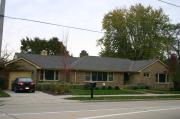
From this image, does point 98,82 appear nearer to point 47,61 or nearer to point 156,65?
point 47,61

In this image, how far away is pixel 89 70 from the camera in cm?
4819

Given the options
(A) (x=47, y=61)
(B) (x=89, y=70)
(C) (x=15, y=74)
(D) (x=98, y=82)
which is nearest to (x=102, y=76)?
(D) (x=98, y=82)

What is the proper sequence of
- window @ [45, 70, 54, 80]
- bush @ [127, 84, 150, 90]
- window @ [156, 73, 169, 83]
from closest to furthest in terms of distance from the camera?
window @ [45, 70, 54, 80] → bush @ [127, 84, 150, 90] → window @ [156, 73, 169, 83]

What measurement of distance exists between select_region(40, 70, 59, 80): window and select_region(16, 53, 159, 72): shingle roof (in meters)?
0.75

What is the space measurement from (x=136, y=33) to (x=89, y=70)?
1115 inches

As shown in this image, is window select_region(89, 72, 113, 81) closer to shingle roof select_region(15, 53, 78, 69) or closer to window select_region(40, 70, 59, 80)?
shingle roof select_region(15, 53, 78, 69)

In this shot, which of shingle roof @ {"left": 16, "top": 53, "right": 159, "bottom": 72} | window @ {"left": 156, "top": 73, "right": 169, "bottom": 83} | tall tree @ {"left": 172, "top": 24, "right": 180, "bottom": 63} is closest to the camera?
shingle roof @ {"left": 16, "top": 53, "right": 159, "bottom": 72}

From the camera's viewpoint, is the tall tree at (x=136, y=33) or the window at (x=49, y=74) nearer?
the window at (x=49, y=74)

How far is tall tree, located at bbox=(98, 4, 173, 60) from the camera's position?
73875mm

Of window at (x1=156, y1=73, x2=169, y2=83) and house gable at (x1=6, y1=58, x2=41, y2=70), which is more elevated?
house gable at (x1=6, y1=58, x2=41, y2=70)

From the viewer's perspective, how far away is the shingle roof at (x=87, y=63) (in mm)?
45987

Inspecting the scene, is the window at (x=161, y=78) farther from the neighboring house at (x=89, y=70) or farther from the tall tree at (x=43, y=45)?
the tall tree at (x=43, y=45)

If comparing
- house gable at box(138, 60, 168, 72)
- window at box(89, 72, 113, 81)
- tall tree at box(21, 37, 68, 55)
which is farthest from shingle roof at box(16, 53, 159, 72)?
tall tree at box(21, 37, 68, 55)

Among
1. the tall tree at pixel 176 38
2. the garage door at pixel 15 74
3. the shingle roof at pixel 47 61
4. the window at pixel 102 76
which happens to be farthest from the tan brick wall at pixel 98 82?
the tall tree at pixel 176 38
